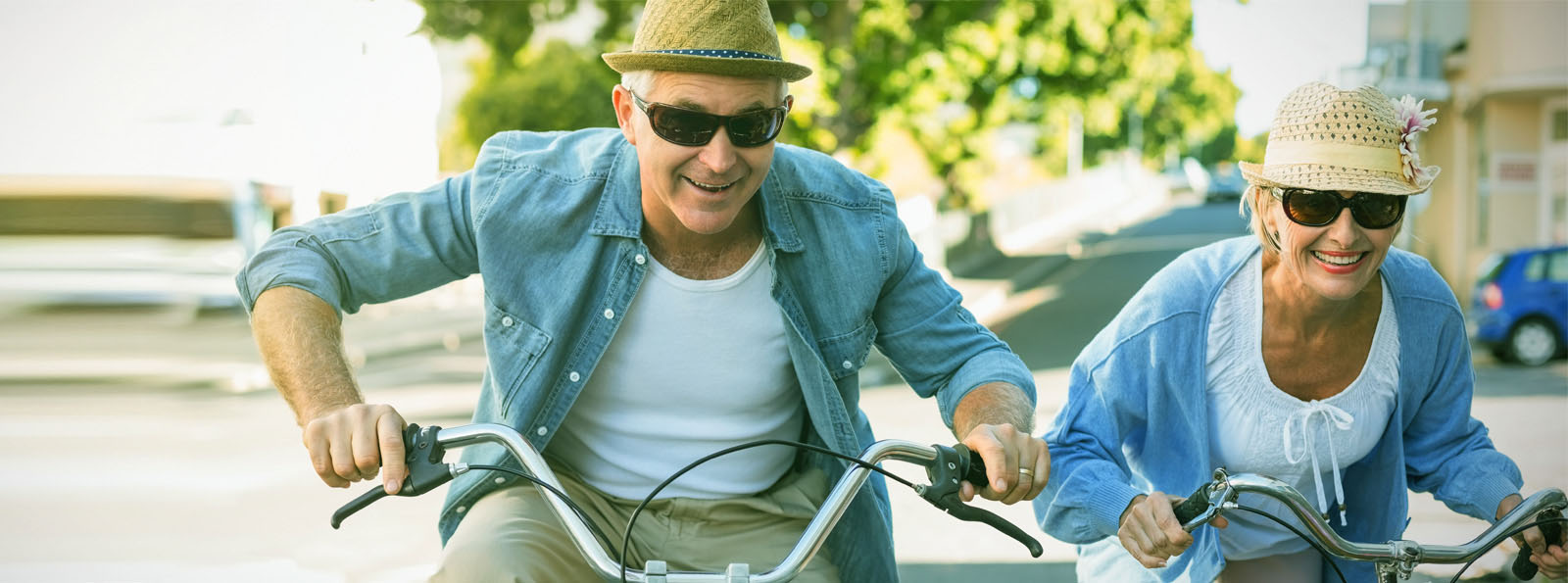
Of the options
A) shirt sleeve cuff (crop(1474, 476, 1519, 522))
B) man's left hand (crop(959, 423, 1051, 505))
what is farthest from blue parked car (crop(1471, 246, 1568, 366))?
man's left hand (crop(959, 423, 1051, 505))

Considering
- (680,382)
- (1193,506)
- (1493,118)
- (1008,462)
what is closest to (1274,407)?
(1193,506)

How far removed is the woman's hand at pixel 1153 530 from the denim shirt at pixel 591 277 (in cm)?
35

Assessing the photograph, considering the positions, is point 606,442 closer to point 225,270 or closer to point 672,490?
point 672,490

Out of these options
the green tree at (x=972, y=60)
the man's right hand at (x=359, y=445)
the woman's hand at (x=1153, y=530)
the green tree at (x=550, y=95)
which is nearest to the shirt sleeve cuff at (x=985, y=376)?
the woman's hand at (x=1153, y=530)

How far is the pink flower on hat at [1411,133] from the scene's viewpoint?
9.34ft

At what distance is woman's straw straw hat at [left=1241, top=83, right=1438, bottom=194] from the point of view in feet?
9.28

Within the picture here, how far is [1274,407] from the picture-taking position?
3.04 meters

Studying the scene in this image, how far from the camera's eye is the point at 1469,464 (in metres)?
3.06

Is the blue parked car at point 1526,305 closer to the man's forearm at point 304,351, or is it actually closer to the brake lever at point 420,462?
the man's forearm at point 304,351

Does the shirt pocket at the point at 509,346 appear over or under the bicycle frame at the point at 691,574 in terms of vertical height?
over

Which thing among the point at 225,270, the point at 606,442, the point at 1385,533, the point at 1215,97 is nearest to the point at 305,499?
the point at 606,442

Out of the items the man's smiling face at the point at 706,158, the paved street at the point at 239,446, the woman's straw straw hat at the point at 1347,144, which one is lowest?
the paved street at the point at 239,446

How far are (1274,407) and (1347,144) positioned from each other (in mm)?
571

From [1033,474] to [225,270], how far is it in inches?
726
